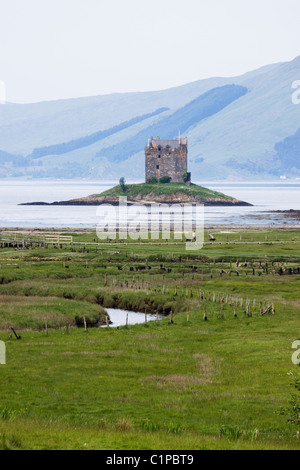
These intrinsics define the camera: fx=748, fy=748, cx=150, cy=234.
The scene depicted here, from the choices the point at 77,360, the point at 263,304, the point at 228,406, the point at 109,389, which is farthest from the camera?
the point at 263,304

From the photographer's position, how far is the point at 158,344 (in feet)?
170

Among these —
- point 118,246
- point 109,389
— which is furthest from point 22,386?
point 118,246

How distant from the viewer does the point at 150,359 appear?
47031mm

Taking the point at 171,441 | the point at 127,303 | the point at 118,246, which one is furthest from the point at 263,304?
the point at 118,246

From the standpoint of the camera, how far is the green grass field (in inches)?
1200

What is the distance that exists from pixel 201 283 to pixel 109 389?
150ft

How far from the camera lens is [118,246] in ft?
415

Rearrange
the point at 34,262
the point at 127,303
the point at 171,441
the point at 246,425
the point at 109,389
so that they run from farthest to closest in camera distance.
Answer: the point at 34,262 → the point at 127,303 → the point at 109,389 → the point at 246,425 → the point at 171,441

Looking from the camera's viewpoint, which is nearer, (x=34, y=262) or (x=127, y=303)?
(x=127, y=303)

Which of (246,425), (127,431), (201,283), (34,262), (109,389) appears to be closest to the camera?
(127,431)

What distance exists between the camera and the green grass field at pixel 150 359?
30469mm
